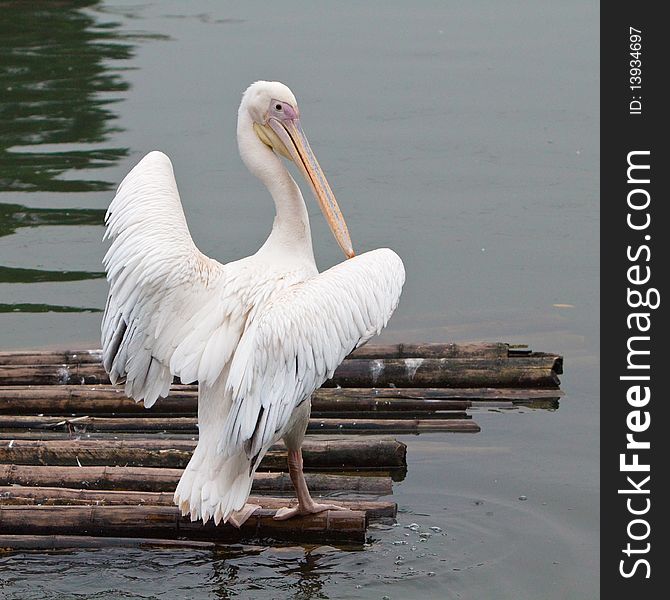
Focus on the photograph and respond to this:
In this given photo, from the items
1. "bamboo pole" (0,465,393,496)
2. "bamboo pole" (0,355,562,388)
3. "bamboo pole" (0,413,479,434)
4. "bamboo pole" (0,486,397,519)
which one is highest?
"bamboo pole" (0,355,562,388)

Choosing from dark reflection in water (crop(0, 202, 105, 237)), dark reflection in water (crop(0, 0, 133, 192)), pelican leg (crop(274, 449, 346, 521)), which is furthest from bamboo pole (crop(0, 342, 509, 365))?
dark reflection in water (crop(0, 0, 133, 192))

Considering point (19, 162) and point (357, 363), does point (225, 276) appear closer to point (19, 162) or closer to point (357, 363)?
point (357, 363)

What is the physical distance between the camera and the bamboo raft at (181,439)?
5.09 metres

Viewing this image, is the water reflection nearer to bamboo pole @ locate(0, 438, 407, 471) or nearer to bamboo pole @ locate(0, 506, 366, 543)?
bamboo pole @ locate(0, 438, 407, 471)

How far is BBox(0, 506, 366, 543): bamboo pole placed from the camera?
5.05 metres

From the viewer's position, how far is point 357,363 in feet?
21.6

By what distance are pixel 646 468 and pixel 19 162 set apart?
6.68 metres

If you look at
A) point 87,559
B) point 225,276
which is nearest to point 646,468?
point 225,276

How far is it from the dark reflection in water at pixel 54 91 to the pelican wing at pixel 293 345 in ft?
17.6

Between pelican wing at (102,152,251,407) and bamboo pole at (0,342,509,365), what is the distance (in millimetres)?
1372

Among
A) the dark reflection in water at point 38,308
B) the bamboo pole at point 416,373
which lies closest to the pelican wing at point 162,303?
the bamboo pole at point 416,373

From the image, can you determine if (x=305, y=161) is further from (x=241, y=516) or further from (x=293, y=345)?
(x=241, y=516)

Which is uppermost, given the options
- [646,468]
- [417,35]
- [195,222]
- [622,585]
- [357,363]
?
[417,35]

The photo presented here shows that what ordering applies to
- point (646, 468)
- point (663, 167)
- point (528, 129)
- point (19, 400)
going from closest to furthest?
point (646, 468) < point (19, 400) < point (663, 167) < point (528, 129)
